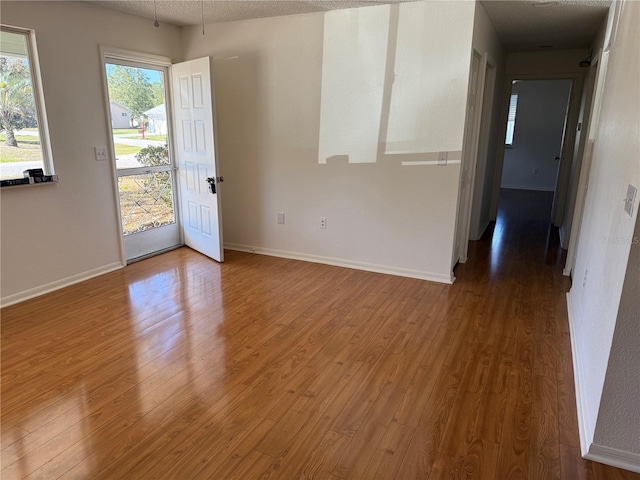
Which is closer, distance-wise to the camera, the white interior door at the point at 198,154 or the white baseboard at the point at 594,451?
the white baseboard at the point at 594,451

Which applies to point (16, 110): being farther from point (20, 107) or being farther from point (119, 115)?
point (119, 115)

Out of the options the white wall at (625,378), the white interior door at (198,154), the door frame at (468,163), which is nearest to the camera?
the white wall at (625,378)

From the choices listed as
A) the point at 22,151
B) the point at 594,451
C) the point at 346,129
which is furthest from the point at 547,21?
the point at 22,151

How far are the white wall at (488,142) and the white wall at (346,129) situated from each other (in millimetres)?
790

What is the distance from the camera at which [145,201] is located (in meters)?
4.51

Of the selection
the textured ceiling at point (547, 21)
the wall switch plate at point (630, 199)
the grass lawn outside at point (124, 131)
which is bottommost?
the wall switch plate at point (630, 199)

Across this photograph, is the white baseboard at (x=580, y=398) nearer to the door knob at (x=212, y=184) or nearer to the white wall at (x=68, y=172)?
the door knob at (x=212, y=184)

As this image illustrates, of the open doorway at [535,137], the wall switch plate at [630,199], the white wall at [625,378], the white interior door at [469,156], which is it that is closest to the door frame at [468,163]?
the white interior door at [469,156]

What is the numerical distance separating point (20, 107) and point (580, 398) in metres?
4.18

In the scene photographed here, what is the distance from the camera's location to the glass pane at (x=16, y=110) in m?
3.17

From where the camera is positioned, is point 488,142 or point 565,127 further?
point 565,127

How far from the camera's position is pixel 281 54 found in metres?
4.12

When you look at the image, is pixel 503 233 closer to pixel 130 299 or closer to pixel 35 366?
pixel 130 299

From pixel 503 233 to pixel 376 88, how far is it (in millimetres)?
2988
